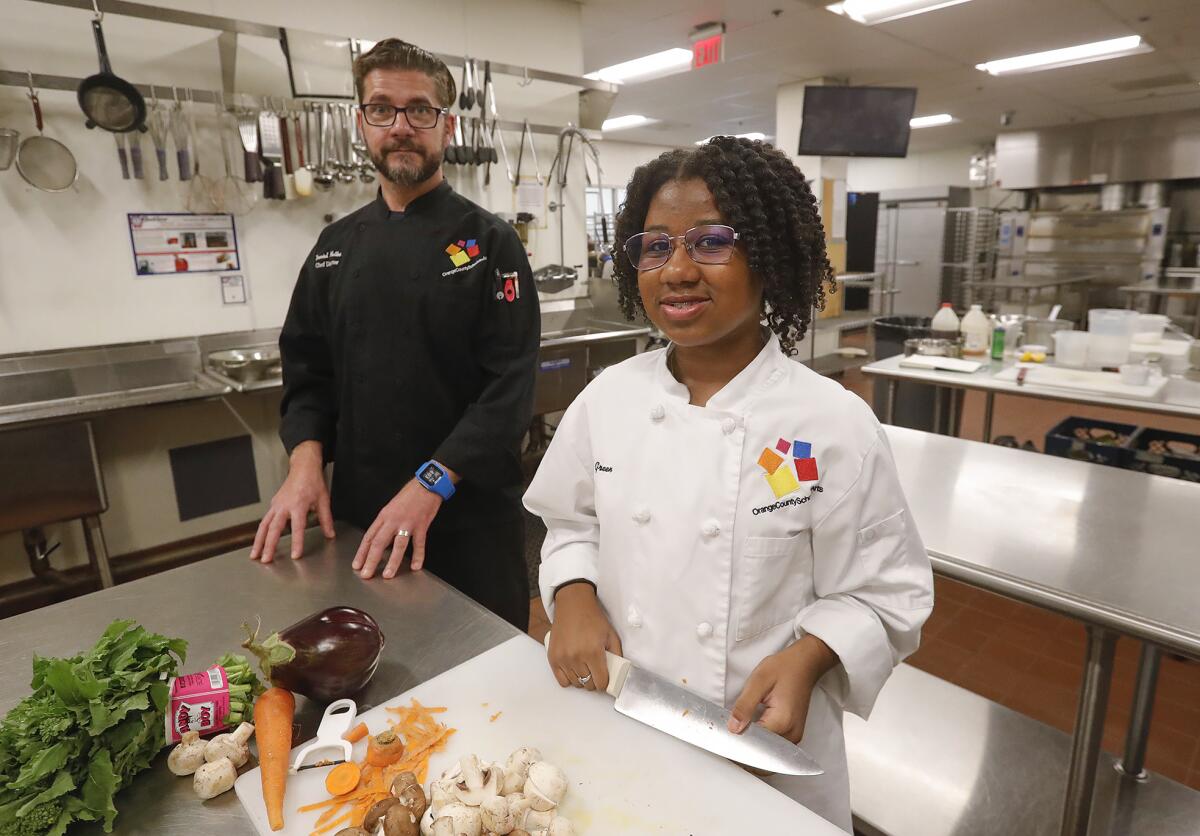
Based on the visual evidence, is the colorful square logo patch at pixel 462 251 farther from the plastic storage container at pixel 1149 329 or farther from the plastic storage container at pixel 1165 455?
the plastic storage container at pixel 1149 329

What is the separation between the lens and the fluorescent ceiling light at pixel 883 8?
13.7ft

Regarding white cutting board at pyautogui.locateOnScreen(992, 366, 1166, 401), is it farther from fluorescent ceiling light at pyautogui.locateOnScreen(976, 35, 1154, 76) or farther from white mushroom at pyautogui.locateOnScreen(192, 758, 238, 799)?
fluorescent ceiling light at pyautogui.locateOnScreen(976, 35, 1154, 76)

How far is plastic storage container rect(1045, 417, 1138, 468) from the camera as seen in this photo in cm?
250

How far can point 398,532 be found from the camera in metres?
1.15

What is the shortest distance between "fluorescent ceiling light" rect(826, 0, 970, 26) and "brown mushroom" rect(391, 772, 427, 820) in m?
4.79

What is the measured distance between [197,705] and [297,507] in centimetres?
51

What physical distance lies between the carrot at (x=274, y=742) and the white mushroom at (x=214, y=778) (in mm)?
30

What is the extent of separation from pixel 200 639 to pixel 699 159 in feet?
2.98

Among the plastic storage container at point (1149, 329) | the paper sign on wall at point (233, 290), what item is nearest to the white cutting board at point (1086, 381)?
the plastic storage container at point (1149, 329)

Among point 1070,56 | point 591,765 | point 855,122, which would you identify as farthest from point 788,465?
point 1070,56

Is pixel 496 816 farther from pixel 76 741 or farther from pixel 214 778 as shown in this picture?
pixel 76 741

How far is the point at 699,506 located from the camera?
0.82 metres

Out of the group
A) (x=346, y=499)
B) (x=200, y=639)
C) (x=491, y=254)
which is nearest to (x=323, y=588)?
(x=200, y=639)

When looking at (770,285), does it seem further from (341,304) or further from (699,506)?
(341,304)
